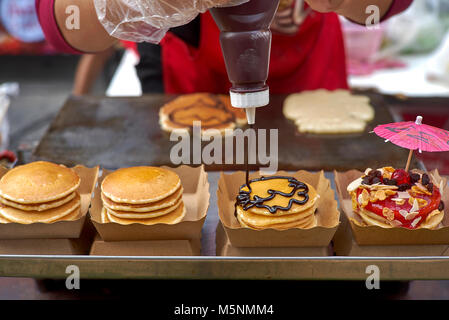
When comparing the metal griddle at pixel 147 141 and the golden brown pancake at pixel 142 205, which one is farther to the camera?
the metal griddle at pixel 147 141

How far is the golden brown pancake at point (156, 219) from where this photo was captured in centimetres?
126

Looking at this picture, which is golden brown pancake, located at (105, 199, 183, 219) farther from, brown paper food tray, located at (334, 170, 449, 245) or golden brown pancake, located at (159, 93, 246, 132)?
golden brown pancake, located at (159, 93, 246, 132)

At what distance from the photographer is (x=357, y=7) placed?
4.65 ft

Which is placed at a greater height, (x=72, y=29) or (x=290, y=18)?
(x=72, y=29)

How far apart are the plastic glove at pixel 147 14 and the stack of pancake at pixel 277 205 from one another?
47cm

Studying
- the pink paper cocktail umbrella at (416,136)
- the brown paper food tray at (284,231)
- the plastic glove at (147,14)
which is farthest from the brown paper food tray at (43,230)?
the pink paper cocktail umbrella at (416,136)

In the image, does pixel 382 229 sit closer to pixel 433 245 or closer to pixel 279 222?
pixel 433 245

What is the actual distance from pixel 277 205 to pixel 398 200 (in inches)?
11.7

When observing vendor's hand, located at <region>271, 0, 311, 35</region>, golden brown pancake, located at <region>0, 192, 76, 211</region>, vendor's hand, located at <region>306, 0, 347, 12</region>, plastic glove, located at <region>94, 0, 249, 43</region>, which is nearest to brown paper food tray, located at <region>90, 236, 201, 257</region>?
golden brown pancake, located at <region>0, 192, 76, 211</region>

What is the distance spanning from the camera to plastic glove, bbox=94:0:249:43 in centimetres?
108

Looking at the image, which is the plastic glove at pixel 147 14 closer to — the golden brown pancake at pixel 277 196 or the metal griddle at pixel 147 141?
the golden brown pancake at pixel 277 196

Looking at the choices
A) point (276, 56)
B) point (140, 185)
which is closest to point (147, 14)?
point (140, 185)

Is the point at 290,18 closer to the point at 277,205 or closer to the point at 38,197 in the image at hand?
the point at 277,205

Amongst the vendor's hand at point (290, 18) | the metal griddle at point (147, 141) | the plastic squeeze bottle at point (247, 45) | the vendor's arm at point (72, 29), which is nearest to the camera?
the plastic squeeze bottle at point (247, 45)
